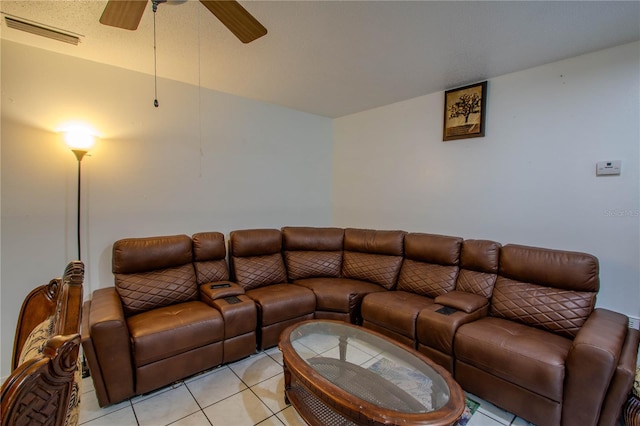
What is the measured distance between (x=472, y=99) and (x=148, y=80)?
10.4ft

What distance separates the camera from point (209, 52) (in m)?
2.27

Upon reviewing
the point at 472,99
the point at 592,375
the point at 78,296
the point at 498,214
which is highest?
the point at 472,99

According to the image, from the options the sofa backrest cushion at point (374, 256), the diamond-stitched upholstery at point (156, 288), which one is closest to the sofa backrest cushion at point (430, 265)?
the sofa backrest cushion at point (374, 256)

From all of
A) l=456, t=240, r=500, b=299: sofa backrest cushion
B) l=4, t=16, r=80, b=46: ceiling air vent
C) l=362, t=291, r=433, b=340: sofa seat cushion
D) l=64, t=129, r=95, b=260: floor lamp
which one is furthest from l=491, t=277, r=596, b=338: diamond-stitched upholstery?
l=4, t=16, r=80, b=46: ceiling air vent

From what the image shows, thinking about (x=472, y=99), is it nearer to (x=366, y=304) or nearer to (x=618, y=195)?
(x=618, y=195)

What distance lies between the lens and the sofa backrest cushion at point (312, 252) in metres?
3.41

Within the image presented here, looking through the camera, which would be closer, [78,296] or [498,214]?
[78,296]

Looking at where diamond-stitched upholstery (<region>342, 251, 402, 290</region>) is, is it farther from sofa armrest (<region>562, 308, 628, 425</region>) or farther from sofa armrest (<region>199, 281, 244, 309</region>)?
sofa armrest (<region>562, 308, 628, 425</region>)

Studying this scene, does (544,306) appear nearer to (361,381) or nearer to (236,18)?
(361,381)

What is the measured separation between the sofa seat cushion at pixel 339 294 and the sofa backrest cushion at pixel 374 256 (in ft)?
0.53

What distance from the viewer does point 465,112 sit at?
2.92 m

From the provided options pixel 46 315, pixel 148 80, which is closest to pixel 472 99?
pixel 148 80

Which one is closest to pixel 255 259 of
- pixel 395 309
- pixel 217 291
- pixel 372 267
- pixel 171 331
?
pixel 217 291

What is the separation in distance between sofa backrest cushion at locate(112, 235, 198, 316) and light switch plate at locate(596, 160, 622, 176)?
355 cm
